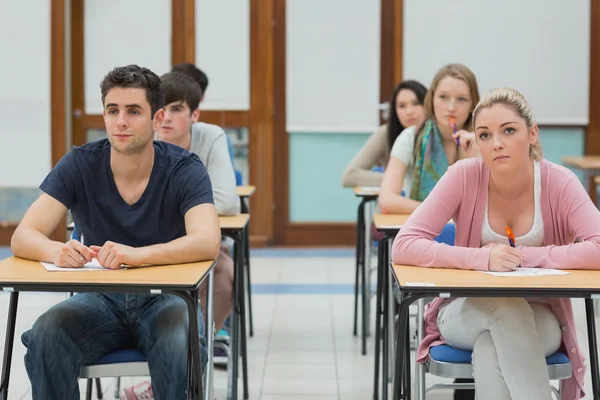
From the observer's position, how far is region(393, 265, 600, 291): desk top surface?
7.43 feet

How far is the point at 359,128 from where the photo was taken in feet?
24.7

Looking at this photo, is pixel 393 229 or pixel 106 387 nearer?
pixel 393 229

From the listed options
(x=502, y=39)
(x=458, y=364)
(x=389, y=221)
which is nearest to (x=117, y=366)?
(x=458, y=364)

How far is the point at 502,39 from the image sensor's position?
7.46 meters

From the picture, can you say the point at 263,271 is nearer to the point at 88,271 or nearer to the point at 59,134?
the point at 59,134

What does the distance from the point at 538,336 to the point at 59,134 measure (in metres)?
5.57

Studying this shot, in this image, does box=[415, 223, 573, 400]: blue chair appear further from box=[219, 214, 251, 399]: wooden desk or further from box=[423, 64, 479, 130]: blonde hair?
box=[423, 64, 479, 130]: blonde hair

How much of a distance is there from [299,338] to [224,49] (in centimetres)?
340

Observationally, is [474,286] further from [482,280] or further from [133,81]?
[133,81]

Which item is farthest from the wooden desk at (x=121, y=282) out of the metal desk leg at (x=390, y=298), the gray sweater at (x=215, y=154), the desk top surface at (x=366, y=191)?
the desk top surface at (x=366, y=191)

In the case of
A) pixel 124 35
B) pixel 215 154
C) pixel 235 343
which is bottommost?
pixel 235 343

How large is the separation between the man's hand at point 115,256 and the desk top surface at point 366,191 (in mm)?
2061

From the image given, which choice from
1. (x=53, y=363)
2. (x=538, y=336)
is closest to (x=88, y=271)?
(x=53, y=363)

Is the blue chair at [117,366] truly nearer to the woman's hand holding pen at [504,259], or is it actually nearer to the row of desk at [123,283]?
the row of desk at [123,283]
